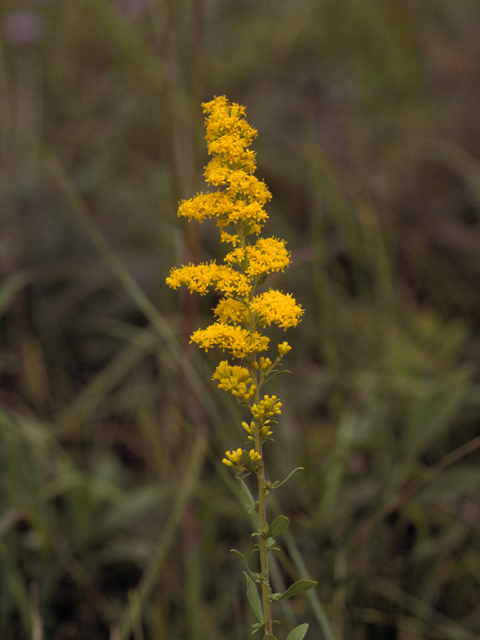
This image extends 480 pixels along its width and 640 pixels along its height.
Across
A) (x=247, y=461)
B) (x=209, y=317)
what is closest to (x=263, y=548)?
Answer: (x=247, y=461)

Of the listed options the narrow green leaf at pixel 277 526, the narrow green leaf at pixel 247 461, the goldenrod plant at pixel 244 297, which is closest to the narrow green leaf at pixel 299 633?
the goldenrod plant at pixel 244 297

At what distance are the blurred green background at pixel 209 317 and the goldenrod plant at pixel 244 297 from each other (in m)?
0.58

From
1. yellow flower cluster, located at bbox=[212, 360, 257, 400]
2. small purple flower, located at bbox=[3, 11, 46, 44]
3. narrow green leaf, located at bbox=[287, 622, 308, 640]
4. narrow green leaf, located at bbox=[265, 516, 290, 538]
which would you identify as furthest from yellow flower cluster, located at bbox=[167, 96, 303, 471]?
small purple flower, located at bbox=[3, 11, 46, 44]

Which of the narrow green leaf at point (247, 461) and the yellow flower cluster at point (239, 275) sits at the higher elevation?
the yellow flower cluster at point (239, 275)

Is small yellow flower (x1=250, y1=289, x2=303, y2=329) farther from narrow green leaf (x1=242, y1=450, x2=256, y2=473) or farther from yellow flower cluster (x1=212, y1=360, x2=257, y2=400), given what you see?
narrow green leaf (x1=242, y1=450, x2=256, y2=473)

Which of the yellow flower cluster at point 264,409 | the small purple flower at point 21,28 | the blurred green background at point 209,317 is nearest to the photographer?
the yellow flower cluster at point 264,409

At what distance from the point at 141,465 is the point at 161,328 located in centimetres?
146

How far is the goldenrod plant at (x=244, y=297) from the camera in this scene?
3.38 feet

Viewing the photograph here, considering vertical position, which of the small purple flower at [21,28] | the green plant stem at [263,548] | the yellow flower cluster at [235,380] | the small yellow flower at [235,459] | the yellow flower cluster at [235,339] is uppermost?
the small purple flower at [21,28]

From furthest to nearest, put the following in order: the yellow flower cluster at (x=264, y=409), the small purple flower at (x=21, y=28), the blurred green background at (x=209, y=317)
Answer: the small purple flower at (x=21, y=28) → the blurred green background at (x=209, y=317) → the yellow flower cluster at (x=264, y=409)

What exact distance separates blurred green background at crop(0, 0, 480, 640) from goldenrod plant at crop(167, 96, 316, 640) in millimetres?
582

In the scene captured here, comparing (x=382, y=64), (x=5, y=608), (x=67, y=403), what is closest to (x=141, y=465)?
(x=67, y=403)

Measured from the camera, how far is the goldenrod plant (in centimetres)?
103

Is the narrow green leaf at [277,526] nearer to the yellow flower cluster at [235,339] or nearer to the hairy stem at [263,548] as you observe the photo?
the hairy stem at [263,548]
